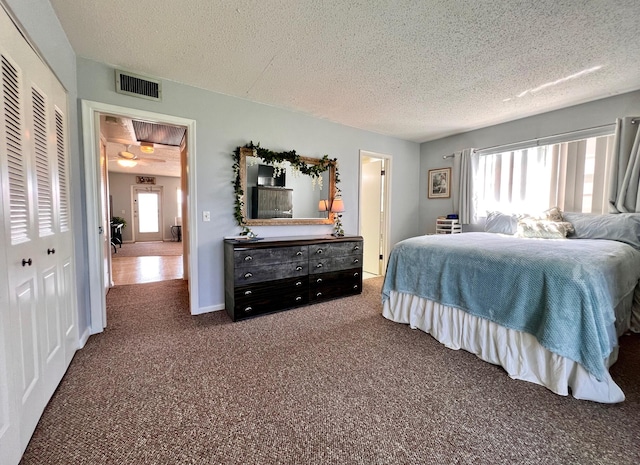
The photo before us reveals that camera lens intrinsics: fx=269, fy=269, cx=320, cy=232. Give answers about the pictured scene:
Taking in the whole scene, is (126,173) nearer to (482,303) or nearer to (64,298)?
(64,298)

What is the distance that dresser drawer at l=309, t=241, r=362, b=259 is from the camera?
322 cm

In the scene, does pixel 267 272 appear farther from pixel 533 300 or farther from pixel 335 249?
pixel 533 300

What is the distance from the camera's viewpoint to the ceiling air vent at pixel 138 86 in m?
2.49

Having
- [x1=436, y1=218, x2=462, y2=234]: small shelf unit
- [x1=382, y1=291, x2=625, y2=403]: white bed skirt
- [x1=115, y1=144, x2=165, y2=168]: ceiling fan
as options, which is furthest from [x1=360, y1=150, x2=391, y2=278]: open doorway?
[x1=115, y1=144, x2=165, y2=168]: ceiling fan

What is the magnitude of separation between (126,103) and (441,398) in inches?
139

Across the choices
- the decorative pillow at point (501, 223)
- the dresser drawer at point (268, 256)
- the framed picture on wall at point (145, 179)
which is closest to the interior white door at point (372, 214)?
the decorative pillow at point (501, 223)

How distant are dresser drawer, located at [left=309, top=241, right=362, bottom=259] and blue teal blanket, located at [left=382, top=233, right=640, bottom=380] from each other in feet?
3.15

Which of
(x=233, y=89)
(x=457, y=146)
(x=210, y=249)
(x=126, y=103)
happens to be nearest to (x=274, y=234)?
(x=210, y=249)

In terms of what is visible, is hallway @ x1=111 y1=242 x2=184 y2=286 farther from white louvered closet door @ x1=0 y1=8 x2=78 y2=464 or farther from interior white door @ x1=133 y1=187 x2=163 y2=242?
white louvered closet door @ x1=0 y1=8 x2=78 y2=464

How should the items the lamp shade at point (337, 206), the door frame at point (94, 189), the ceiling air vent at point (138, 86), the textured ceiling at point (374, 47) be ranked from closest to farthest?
the textured ceiling at point (374, 47), the door frame at point (94, 189), the ceiling air vent at point (138, 86), the lamp shade at point (337, 206)

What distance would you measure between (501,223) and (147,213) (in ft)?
34.0

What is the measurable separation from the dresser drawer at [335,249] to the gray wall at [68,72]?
2156 mm

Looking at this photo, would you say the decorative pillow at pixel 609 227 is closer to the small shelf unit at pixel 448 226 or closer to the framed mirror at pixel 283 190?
the small shelf unit at pixel 448 226

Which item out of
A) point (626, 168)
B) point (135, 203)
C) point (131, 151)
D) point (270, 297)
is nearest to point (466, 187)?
point (626, 168)
